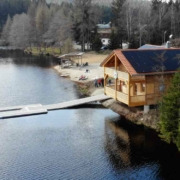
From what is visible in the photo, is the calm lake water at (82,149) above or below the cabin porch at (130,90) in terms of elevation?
below

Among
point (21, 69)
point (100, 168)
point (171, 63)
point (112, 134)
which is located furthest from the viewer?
point (21, 69)

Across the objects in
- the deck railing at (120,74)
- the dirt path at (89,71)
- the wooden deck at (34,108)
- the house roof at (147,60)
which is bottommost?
the wooden deck at (34,108)

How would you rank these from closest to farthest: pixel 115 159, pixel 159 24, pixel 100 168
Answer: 1. pixel 100 168
2. pixel 115 159
3. pixel 159 24

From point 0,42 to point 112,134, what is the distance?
93.0 m

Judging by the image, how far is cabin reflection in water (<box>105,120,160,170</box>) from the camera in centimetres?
1755

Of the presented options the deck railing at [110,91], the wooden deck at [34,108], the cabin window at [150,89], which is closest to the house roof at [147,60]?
the cabin window at [150,89]

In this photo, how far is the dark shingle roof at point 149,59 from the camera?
75.9 feet

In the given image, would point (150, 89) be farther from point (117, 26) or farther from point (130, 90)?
point (117, 26)

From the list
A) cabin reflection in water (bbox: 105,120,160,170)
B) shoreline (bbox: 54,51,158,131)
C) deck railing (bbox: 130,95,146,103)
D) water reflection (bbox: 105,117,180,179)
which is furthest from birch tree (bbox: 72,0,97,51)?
water reflection (bbox: 105,117,180,179)

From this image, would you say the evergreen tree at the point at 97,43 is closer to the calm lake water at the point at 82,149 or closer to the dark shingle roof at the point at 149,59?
the calm lake water at the point at 82,149

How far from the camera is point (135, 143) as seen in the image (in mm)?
20000

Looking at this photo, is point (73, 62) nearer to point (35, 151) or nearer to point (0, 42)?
point (35, 151)

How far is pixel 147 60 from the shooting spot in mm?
23953

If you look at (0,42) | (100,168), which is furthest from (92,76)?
(0,42)
